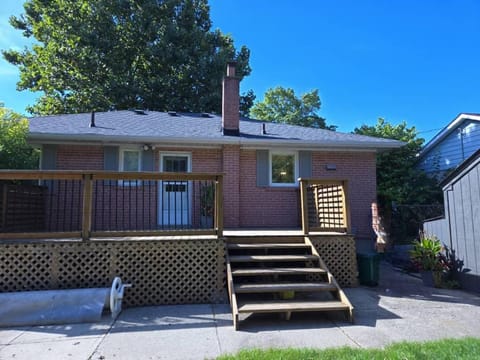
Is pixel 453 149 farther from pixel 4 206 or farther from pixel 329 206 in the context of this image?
pixel 4 206

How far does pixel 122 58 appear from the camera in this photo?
62.1 ft

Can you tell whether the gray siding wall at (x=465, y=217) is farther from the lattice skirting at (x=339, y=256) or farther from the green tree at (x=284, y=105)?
the green tree at (x=284, y=105)

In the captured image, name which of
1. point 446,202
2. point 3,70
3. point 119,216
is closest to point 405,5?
point 446,202

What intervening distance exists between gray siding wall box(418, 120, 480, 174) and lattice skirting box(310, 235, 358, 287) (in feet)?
32.5

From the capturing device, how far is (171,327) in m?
4.22

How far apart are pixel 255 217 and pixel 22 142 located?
5647 millimetres

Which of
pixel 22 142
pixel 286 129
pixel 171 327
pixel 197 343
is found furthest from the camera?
pixel 286 129

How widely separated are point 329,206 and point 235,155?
118 inches

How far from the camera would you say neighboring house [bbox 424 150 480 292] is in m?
6.07

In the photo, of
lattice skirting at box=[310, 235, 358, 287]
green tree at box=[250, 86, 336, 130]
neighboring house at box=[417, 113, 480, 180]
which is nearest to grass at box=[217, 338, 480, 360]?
lattice skirting at box=[310, 235, 358, 287]

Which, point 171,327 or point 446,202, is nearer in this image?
point 171,327

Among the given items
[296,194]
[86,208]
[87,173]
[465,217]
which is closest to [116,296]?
[86,208]

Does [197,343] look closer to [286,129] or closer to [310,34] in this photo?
[286,129]

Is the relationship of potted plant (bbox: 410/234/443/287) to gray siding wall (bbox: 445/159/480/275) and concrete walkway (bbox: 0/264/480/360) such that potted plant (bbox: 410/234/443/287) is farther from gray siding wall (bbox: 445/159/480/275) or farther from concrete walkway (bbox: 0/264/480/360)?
concrete walkway (bbox: 0/264/480/360)
